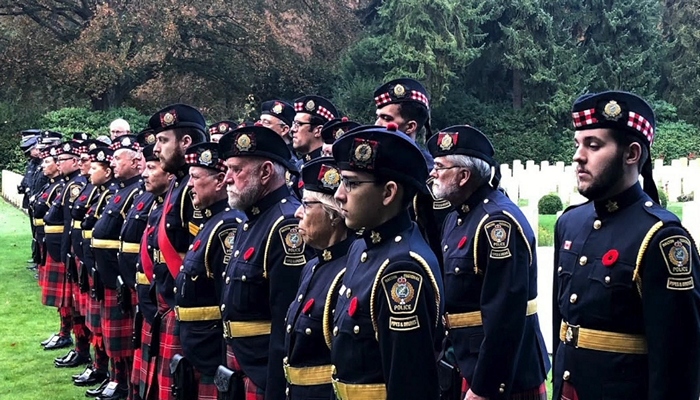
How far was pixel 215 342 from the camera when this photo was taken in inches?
185

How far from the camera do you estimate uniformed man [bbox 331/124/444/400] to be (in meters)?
2.94

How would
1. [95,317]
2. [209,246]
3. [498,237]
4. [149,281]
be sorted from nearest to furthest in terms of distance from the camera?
[498,237] → [209,246] → [149,281] → [95,317]

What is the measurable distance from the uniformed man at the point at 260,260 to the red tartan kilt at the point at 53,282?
5.75 meters

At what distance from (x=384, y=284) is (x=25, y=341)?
7514 mm

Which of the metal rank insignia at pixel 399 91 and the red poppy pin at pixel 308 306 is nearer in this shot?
the red poppy pin at pixel 308 306

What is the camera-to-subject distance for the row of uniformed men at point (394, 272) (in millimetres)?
3096

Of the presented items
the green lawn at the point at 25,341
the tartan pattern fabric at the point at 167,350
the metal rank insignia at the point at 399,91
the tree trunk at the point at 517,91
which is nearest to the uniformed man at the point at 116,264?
the green lawn at the point at 25,341

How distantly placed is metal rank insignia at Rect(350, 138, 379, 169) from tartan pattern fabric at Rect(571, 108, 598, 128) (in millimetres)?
849

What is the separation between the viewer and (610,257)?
3.29m

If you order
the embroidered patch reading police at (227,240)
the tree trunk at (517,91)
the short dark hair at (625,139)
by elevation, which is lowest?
the embroidered patch reading police at (227,240)

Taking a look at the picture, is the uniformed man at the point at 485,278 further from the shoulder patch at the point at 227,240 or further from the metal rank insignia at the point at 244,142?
the shoulder patch at the point at 227,240

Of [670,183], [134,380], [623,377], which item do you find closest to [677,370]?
[623,377]

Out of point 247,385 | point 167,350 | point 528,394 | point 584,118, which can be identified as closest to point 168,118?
point 167,350

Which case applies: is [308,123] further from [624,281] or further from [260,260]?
[624,281]
